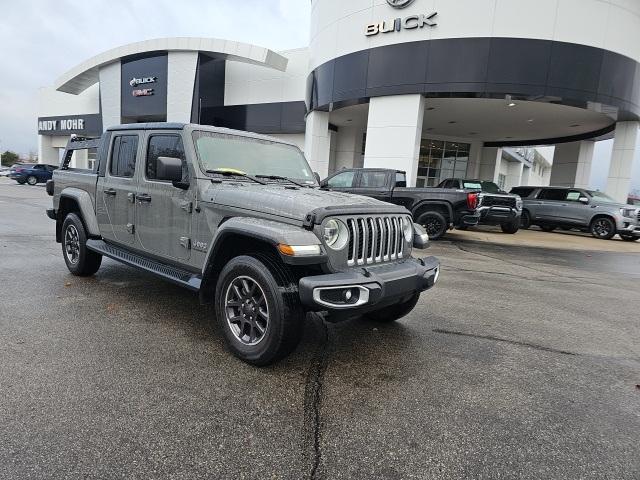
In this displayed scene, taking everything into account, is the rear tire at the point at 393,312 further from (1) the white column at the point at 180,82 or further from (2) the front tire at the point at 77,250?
(1) the white column at the point at 180,82

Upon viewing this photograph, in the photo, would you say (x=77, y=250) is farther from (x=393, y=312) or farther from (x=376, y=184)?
(x=376, y=184)

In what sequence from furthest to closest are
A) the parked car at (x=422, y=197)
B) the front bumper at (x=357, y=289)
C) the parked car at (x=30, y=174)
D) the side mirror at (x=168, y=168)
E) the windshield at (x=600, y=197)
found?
the parked car at (x=30, y=174) → the windshield at (x=600, y=197) → the parked car at (x=422, y=197) → the side mirror at (x=168, y=168) → the front bumper at (x=357, y=289)

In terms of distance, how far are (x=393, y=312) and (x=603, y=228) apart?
14854 mm

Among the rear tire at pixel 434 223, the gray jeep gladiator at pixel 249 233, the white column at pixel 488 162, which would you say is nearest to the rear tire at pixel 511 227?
the rear tire at pixel 434 223

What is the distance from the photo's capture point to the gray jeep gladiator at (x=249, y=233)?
314cm

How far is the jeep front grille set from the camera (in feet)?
11.1

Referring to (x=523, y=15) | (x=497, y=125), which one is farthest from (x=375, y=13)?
(x=497, y=125)

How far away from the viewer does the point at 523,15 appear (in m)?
15.1

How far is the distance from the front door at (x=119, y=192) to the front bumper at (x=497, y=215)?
11.6 meters

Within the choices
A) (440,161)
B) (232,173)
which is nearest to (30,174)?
(440,161)

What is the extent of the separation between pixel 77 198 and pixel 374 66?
14442 millimetres

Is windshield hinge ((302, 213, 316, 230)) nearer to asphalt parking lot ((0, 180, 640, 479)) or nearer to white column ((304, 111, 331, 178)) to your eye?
asphalt parking lot ((0, 180, 640, 479))

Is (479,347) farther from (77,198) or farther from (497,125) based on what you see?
(497,125)

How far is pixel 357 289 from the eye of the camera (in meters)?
3.06
